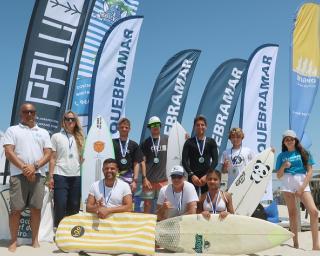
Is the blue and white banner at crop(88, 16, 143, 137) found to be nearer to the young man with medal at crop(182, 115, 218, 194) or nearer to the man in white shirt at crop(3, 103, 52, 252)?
the young man with medal at crop(182, 115, 218, 194)

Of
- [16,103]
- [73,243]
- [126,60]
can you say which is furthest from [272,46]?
[73,243]

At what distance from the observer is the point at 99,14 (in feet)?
28.9

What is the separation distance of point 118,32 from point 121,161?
392cm

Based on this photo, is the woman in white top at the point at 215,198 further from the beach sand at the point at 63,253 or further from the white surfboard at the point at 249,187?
the white surfboard at the point at 249,187

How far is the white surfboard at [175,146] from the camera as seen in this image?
607cm

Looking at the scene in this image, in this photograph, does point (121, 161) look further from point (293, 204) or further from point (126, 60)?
point (126, 60)

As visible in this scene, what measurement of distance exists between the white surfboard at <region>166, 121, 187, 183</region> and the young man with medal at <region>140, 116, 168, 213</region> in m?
0.24

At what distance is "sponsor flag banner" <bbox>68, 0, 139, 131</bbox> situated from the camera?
348 inches

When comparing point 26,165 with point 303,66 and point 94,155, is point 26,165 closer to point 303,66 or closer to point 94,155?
point 94,155

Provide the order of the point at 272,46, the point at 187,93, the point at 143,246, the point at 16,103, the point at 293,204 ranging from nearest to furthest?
the point at 143,246, the point at 293,204, the point at 16,103, the point at 272,46, the point at 187,93

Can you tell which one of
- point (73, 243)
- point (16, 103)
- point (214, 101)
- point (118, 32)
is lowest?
point (73, 243)

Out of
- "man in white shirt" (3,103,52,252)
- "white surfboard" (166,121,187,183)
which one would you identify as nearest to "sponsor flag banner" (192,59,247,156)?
"white surfboard" (166,121,187,183)

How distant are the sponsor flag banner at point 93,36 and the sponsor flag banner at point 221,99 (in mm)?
2512

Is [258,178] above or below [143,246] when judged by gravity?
above
